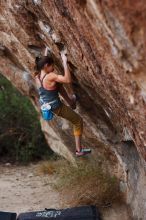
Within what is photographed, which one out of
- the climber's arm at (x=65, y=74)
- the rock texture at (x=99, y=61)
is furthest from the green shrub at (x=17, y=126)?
the climber's arm at (x=65, y=74)

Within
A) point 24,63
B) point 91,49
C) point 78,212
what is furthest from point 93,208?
point 91,49

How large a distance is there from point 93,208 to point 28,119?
6929mm

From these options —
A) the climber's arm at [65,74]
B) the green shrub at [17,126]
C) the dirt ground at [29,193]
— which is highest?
the climber's arm at [65,74]

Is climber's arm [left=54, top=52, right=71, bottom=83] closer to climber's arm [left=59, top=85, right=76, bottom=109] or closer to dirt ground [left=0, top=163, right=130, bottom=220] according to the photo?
climber's arm [left=59, top=85, right=76, bottom=109]

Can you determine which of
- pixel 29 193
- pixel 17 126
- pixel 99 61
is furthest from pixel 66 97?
pixel 17 126

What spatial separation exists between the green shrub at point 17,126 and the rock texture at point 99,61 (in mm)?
4178

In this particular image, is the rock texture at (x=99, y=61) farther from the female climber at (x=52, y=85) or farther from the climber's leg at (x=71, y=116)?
the climber's leg at (x=71, y=116)

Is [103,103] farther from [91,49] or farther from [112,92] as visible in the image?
[91,49]

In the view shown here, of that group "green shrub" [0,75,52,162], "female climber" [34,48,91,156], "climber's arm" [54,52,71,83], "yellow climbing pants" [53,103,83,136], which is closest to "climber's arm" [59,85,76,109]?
"female climber" [34,48,91,156]

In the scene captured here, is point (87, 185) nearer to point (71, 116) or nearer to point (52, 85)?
point (71, 116)

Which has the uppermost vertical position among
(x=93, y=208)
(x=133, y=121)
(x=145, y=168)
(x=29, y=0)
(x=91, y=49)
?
(x=29, y=0)

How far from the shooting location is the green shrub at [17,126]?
1466 cm

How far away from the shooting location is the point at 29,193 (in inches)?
433

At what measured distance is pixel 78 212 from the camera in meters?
7.93
